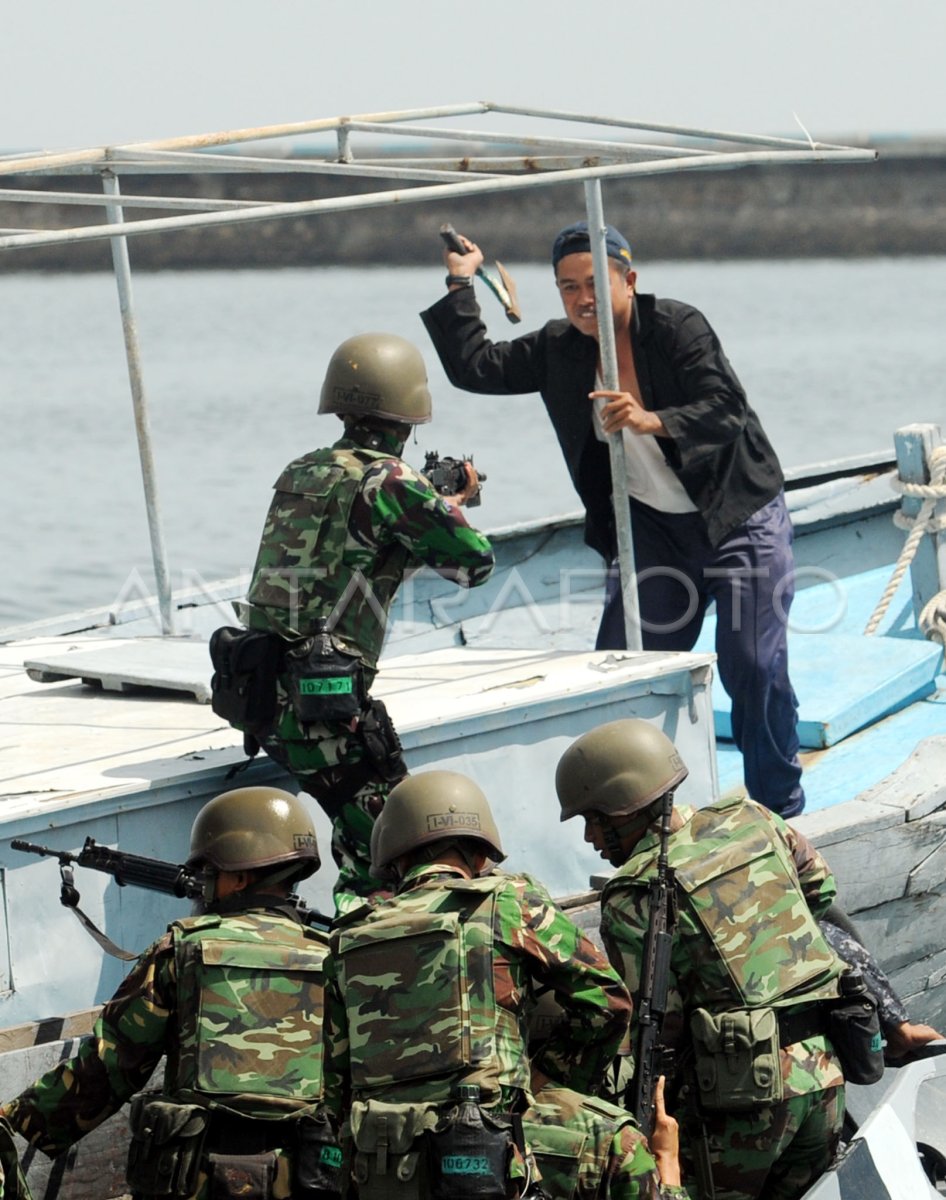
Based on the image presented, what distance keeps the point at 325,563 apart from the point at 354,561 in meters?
0.07

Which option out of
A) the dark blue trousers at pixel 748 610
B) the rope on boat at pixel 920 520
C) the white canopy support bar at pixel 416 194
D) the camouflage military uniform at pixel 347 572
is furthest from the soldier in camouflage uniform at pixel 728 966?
the rope on boat at pixel 920 520

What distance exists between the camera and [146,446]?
7.09 meters

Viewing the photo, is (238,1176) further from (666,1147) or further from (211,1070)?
(666,1147)

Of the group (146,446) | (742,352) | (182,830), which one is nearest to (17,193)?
(146,446)

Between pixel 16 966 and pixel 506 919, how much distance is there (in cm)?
159

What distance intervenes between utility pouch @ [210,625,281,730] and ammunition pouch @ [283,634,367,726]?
6 cm

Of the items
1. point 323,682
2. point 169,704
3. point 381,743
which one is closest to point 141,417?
point 169,704

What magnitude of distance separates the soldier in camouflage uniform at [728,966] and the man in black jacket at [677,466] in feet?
6.09

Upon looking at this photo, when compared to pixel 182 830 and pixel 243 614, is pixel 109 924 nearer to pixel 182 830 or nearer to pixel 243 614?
pixel 182 830

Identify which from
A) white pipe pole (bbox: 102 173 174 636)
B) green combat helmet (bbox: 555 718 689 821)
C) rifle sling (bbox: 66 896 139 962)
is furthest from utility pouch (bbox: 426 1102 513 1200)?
white pipe pole (bbox: 102 173 174 636)

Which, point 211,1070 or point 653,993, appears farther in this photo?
point 653,993

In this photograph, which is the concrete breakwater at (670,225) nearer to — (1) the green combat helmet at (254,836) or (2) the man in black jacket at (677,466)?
(2) the man in black jacket at (677,466)

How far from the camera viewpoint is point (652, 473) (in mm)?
6414

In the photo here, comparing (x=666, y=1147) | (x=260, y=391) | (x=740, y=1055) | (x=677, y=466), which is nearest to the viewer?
(x=666, y=1147)
